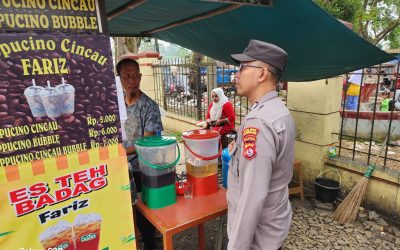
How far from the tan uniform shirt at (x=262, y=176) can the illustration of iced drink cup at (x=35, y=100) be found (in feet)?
3.55

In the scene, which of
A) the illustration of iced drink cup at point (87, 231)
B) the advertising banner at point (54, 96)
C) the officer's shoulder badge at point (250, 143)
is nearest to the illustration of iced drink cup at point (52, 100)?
the advertising banner at point (54, 96)

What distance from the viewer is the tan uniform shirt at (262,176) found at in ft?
4.99

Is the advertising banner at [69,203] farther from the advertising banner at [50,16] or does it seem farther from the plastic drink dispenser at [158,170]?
the advertising banner at [50,16]

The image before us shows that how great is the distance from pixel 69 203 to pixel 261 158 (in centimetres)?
108

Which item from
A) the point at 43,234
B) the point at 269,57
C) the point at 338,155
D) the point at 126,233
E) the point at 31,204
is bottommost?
the point at 338,155

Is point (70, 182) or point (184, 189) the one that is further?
point (184, 189)

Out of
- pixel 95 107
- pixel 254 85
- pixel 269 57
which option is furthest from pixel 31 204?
pixel 269 57

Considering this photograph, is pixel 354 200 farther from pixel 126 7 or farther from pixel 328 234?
pixel 126 7

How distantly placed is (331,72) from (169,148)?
2.04m

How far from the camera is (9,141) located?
130cm

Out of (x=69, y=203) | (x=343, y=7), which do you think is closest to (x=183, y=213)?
(x=69, y=203)

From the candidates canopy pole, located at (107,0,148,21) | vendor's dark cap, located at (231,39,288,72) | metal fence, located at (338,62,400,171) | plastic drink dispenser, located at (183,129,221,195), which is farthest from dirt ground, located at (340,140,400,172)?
canopy pole, located at (107,0,148,21)

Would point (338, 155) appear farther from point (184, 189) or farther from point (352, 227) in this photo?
point (184, 189)

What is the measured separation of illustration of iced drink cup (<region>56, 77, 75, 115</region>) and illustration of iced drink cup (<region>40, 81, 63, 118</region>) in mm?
14
